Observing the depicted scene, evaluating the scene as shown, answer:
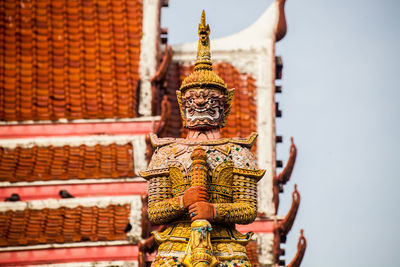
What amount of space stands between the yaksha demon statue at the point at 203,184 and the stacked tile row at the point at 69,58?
1012cm

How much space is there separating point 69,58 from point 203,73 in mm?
11394

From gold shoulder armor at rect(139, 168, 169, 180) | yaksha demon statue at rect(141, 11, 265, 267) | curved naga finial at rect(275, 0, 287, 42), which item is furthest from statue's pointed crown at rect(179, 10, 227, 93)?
curved naga finial at rect(275, 0, 287, 42)

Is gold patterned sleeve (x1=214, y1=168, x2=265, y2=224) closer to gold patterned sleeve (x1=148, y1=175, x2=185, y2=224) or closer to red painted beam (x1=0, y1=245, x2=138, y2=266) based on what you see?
gold patterned sleeve (x1=148, y1=175, x2=185, y2=224)

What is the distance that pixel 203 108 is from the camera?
479 inches

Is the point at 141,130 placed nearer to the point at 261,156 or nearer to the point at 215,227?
the point at 261,156

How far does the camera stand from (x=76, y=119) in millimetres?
22109

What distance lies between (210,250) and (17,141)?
1158 centimetres

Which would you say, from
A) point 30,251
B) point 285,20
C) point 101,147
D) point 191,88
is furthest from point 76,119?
point 191,88

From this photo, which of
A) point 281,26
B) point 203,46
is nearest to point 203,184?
point 203,46

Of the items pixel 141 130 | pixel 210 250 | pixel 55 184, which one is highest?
pixel 141 130

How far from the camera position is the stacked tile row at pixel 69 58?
22500 mm

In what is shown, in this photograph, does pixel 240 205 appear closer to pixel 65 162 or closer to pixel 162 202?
pixel 162 202

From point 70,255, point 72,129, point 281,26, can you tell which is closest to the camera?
point 70,255

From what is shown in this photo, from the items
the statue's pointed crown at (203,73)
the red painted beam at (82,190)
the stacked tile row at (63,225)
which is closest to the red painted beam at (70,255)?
the stacked tile row at (63,225)
